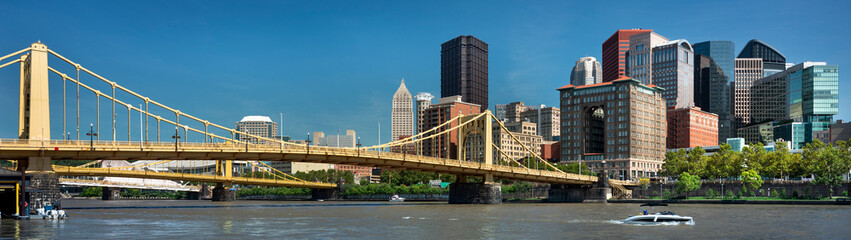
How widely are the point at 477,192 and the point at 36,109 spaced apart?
216 feet

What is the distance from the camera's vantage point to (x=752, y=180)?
133 m

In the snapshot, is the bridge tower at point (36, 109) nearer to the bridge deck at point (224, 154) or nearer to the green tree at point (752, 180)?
the bridge deck at point (224, 154)

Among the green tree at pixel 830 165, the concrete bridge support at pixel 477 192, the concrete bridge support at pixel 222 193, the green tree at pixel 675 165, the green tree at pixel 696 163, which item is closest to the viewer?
the concrete bridge support at pixel 477 192

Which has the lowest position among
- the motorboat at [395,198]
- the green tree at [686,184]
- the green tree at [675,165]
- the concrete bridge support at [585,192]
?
the motorboat at [395,198]

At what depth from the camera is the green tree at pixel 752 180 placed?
436 ft

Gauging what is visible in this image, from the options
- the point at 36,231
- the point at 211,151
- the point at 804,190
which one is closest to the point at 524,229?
the point at 36,231

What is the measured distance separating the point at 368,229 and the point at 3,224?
26.9 m

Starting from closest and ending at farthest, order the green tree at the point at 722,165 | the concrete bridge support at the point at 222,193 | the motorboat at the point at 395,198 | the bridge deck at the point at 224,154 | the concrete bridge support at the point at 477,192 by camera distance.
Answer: the bridge deck at the point at 224,154 → the concrete bridge support at the point at 477,192 → the green tree at the point at 722,165 → the motorboat at the point at 395,198 → the concrete bridge support at the point at 222,193

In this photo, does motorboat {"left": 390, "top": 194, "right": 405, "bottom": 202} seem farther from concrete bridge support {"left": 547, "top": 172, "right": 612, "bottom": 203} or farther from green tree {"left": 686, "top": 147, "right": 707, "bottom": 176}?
green tree {"left": 686, "top": 147, "right": 707, "bottom": 176}

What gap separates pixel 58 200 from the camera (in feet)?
257

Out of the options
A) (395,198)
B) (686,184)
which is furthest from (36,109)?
(395,198)

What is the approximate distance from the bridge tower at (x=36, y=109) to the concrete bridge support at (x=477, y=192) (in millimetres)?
63216

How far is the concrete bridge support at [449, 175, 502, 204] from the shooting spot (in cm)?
12238

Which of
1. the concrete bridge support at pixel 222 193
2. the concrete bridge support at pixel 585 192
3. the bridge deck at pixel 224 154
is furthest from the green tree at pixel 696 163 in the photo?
the concrete bridge support at pixel 222 193
